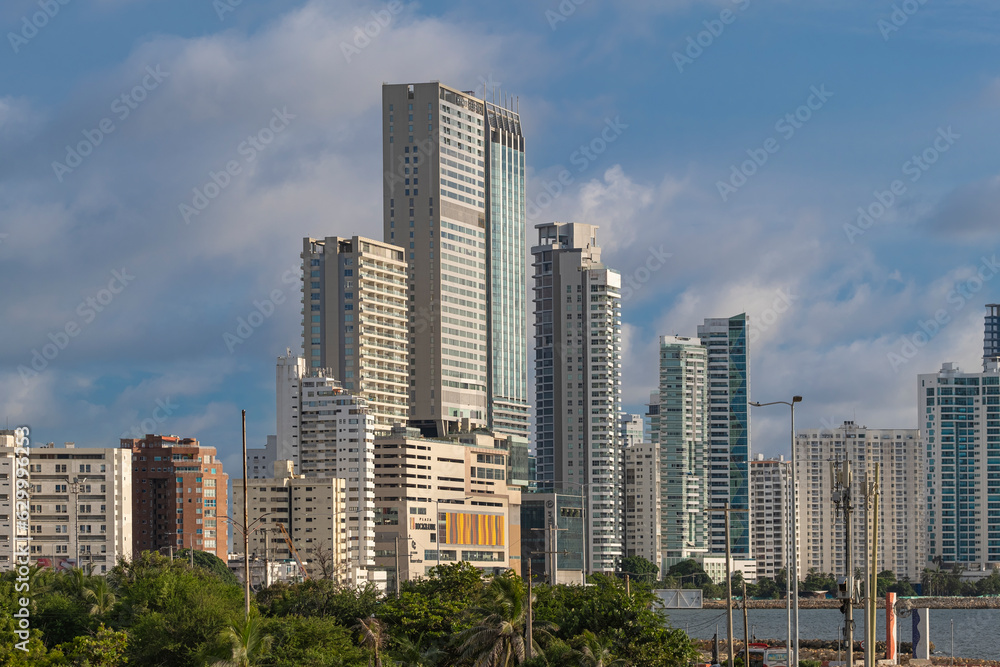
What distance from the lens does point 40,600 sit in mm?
62844

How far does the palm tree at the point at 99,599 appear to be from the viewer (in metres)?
61.7

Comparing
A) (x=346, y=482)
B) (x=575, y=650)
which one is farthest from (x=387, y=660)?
(x=346, y=482)

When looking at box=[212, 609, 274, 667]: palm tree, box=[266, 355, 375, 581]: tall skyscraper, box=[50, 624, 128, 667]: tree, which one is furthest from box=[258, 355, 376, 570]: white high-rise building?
box=[212, 609, 274, 667]: palm tree

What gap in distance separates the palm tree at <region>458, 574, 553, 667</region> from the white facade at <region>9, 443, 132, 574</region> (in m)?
108

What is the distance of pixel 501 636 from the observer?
55969 mm

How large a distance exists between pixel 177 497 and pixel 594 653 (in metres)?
127

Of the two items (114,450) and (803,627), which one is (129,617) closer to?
(114,450)

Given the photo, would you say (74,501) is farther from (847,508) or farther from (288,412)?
(847,508)

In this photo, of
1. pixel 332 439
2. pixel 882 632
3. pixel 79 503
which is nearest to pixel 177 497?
pixel 79 503

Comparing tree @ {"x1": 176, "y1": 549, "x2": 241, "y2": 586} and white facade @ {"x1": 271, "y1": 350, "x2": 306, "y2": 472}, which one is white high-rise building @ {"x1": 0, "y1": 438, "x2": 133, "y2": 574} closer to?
tree @ {"x1": 176, "y1": 549, "x2": 241, "y2": 586}

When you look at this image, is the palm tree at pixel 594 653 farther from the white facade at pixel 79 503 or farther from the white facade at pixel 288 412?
the white facade at pixel 288 412

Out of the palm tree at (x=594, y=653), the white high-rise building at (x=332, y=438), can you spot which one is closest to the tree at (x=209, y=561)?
the white high-rise building at (x=332, y=438)

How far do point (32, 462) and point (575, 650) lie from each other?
4697 inches

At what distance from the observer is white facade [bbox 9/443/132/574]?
156 meters
